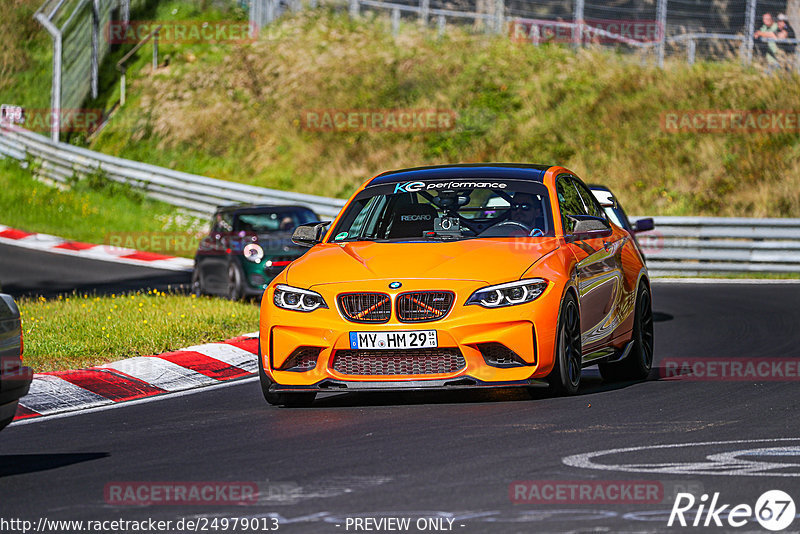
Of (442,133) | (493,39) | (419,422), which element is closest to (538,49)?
(493,39)

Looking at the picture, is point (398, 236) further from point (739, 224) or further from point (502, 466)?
point (739, 224)

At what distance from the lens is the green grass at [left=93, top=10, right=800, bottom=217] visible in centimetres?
3097

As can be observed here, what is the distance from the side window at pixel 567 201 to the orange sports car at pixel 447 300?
40mm

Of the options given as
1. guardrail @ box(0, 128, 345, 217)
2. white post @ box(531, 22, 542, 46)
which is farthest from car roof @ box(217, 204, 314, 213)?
white post @ box(531, 22, 542, 46)

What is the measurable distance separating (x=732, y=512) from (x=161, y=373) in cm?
640

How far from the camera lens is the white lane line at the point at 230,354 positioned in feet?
41.0

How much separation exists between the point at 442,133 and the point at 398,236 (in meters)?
24.9

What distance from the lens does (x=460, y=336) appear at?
913 cm

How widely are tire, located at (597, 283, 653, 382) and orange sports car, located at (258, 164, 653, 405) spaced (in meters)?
0.52

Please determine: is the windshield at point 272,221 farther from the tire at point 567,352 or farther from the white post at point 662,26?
the white post at point 662,26

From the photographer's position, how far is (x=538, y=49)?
37.3m

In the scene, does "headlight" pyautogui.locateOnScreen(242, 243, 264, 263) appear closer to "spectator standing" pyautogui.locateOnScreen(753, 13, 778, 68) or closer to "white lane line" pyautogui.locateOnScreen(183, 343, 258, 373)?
"white lane line" pyautogui.locateOnScreen(183, 343, 258, 373)

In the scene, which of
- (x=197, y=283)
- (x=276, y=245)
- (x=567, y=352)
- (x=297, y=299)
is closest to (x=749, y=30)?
(x=276, y=245)

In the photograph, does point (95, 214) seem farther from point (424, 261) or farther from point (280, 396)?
point (424, 261)
